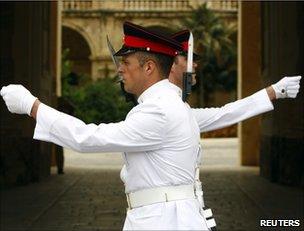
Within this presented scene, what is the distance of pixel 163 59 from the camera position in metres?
3.38

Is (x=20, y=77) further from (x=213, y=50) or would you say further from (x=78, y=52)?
(x=78, y=52)

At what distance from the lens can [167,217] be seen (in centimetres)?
318

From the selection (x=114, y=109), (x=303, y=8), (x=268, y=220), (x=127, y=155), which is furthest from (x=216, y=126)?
(x=114, y=109)

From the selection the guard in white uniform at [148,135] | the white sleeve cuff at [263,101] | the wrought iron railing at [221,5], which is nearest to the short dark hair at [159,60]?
the guard in white uniform at [148,135]

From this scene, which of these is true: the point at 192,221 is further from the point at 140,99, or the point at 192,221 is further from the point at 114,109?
the point at 114,109

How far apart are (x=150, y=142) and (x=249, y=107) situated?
Result: 3.25 feet

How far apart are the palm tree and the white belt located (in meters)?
42.1

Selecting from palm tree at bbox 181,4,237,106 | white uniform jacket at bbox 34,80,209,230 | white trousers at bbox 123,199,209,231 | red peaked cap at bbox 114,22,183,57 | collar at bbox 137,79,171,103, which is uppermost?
palm tree at bbox 181,4,237,106

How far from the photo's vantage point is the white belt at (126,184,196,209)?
320 centimetres

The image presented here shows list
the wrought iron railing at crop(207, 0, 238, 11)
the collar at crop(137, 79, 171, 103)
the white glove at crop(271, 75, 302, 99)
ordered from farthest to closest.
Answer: the wrought iron railing at crop(207, 0, 238, 11), the white glove at crop(271, 75, 302, 99), the collar at crop(137, 79, 171, 103)

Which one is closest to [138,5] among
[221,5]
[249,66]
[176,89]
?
[221,5]

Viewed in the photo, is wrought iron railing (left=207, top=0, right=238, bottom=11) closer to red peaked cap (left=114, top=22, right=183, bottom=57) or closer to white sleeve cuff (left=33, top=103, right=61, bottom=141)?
red peaked cap (left=114, top=22, right=183, bottom=57)

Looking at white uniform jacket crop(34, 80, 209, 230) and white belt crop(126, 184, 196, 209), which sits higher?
white uniform jacket crop(34, 80, 209, 230)

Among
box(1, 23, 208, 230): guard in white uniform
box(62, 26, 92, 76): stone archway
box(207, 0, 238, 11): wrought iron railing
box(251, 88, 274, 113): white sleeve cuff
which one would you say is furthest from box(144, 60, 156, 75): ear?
box(62, 26, 92, 76): stone archway
